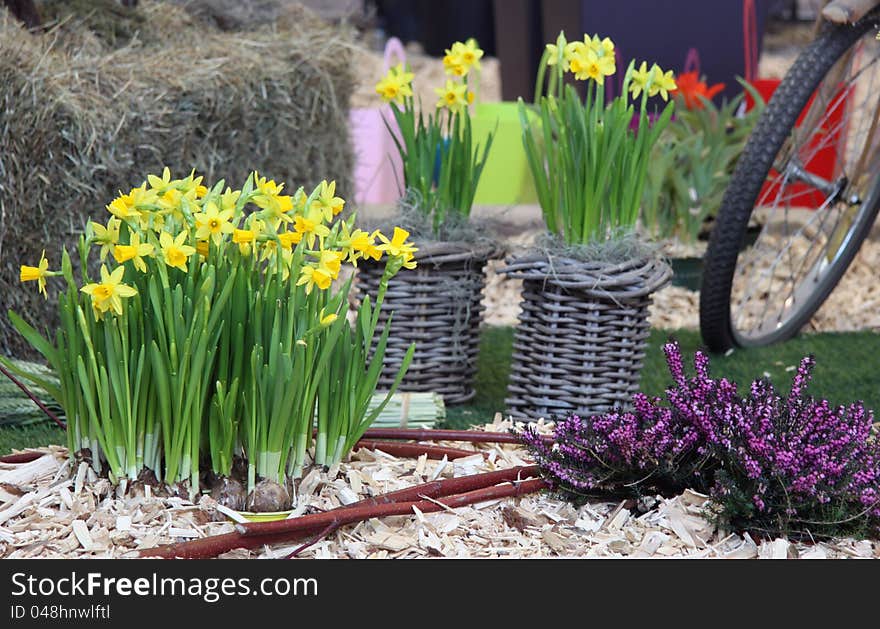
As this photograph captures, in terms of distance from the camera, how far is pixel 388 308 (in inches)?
94.6

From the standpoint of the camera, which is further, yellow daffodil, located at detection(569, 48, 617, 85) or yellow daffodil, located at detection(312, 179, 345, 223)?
yellow daffodil, located at detection(569, 48, 617, 85)

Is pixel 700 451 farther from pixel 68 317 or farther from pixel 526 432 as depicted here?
pixel 68 317

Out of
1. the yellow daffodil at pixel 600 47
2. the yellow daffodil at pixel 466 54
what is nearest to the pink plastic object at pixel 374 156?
the yellow daffodil at pixel 466 54

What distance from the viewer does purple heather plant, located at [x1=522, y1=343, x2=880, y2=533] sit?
4.97 feet

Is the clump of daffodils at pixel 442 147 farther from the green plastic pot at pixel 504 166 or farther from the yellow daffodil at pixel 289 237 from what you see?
the green plastic pot at pixel 504 166

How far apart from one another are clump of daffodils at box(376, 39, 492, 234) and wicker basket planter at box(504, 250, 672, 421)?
9.4 inches

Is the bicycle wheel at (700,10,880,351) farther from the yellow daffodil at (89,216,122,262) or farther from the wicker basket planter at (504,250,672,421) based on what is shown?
the yellow daffodil at (89,216,122,262)

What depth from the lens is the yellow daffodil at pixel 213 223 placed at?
4.85 ft

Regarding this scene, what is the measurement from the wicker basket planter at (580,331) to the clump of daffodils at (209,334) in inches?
26.9

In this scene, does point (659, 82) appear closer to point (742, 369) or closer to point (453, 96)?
point (453, 96)

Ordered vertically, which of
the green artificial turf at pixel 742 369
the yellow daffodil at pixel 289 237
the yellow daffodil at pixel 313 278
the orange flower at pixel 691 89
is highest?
the yellow daffodil at pixel 289 237

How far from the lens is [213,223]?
1.48m

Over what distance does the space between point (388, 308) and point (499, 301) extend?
1.23 m

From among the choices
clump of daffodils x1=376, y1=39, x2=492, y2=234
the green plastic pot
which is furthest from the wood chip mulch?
the green plastic pot
